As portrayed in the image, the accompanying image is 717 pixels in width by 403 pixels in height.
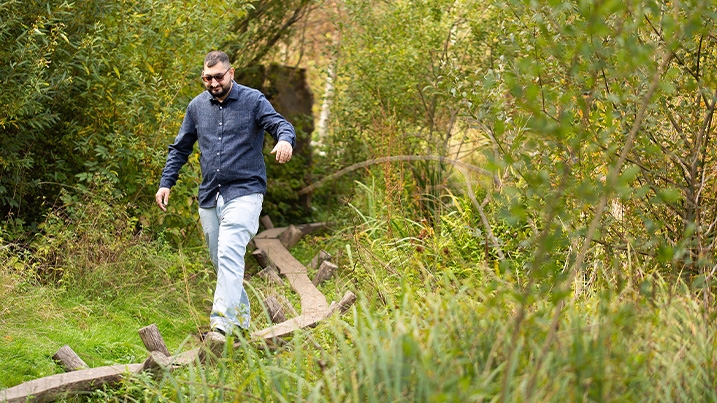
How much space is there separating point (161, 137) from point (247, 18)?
4.32 m

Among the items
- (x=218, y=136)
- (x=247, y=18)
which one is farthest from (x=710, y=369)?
(x=247, y=18)

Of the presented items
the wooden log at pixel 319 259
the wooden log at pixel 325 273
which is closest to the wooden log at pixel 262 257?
the wooden log at pixel 319 259

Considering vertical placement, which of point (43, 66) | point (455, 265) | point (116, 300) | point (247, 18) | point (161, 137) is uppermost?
point (247, 18)

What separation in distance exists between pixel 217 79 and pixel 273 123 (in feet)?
1.66

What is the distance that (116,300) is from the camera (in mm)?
7258

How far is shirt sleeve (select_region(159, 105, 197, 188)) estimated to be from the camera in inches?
268

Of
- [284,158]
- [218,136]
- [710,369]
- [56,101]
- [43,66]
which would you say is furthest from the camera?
[56,101]

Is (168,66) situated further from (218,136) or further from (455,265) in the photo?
(455,265)

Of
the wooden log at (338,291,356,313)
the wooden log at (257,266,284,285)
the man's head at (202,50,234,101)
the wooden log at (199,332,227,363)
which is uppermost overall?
the man's head at (202,50,234,101)

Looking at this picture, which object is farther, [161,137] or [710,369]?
[161,137]

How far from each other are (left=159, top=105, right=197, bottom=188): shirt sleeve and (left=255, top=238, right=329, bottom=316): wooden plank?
137 centimetres

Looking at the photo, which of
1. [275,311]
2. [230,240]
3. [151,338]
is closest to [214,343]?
[151,338]


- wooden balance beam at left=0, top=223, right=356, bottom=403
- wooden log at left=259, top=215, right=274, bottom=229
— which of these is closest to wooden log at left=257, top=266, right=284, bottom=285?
wooden balance beam at left=0, top=223, right=356, bottom=403

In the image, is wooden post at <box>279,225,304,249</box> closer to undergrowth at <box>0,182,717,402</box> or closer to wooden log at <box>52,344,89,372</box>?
undergrowth at <box>0,182,717,402</box>
